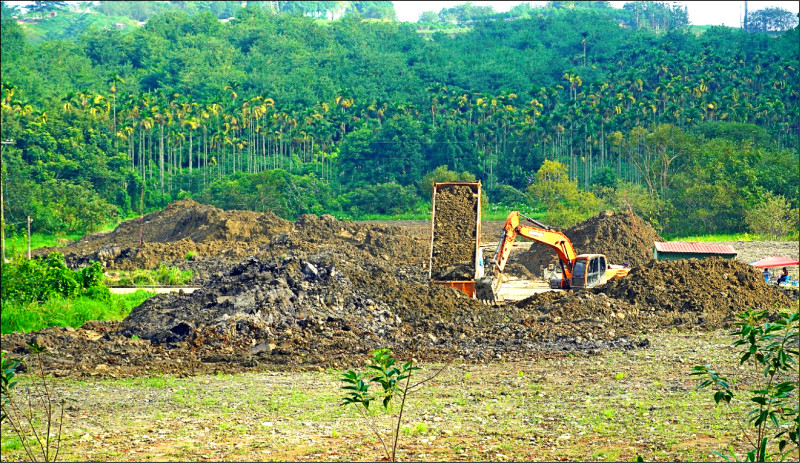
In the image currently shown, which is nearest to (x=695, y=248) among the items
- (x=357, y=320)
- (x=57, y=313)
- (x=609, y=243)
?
(x=609, y=243)

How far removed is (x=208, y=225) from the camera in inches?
1961

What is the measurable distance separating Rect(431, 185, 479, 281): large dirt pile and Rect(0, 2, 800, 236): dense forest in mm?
24451

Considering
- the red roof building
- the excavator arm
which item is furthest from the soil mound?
the red roof building

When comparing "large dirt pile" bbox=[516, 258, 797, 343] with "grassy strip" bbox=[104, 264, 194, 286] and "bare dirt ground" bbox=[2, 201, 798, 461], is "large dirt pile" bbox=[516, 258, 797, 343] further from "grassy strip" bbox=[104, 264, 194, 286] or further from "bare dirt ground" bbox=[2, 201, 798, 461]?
"grassy strip" bbox=[104, 264, 194, 286]

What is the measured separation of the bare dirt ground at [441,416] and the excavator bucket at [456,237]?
8.41 meters

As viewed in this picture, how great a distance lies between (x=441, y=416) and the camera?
544 inches

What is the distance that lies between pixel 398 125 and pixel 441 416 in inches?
2789

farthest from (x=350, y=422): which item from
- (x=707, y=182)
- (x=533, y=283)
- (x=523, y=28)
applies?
(x=523, y=28)

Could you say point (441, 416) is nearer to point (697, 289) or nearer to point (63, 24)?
point (697, 289)

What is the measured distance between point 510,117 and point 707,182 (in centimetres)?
2498

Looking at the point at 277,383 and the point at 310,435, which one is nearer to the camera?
the point at 310,435

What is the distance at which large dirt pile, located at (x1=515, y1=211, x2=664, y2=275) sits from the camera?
129 feet

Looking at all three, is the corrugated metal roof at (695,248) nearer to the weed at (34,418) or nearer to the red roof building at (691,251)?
the red roof building at (691,251)

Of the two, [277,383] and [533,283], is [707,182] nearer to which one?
[533,283]
